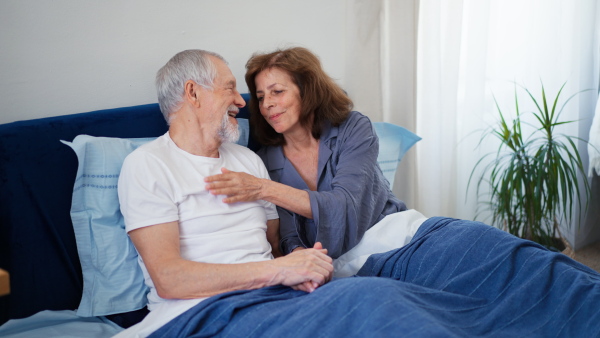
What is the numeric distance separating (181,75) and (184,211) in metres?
0.42

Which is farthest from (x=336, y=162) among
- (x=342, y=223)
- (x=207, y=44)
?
(x=207, y=44)

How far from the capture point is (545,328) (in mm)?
1475

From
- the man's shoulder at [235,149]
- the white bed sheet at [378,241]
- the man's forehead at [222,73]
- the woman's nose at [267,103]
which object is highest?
the man's forehead at [222,73]

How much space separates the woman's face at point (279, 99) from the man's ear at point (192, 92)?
1.16 ft

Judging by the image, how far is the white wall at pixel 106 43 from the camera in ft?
5.97

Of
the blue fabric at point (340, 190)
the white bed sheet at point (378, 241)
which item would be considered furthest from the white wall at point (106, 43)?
the white bed sheet at point (378, 241)

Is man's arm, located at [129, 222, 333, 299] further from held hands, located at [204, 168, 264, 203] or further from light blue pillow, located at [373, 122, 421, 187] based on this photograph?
light blue pillow, located at [373, 122, 421, 187]

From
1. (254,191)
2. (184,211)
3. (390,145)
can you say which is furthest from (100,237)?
(390,145)

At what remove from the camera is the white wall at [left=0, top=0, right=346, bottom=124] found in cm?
182

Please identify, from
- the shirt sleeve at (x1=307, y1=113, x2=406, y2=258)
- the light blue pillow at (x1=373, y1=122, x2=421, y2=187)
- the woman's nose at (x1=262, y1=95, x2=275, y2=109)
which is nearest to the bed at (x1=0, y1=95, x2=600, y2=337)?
the shirt sleeve at (x1=307, y1=113, x2=406, y2=258)

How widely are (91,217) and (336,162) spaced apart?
2.83 feet

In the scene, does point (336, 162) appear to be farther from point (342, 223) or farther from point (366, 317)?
point (366, 317)

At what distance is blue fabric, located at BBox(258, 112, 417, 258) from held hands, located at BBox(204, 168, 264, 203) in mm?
209

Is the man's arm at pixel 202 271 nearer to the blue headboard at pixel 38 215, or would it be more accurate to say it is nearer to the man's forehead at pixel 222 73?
the blue headboard at pixel 38 215
